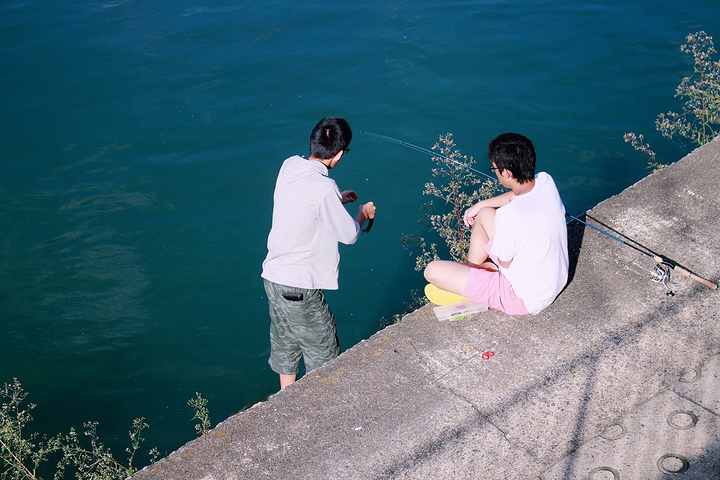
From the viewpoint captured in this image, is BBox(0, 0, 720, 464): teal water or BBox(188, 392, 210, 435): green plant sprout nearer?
BBox(188, 392, 210, 435): green plant sprout

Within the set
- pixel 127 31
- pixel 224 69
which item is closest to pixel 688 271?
pixel 224 69

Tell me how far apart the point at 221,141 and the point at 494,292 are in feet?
18.6

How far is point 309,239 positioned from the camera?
376 cm

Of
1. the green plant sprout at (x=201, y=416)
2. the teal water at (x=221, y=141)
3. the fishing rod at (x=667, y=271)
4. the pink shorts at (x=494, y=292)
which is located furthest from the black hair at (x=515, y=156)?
the teal water at (x=221, y=141)

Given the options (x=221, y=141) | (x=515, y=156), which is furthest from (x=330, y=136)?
(x=221, y=141)

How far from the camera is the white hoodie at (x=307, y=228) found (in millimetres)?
3619

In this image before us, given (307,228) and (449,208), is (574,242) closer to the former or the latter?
(307,228)

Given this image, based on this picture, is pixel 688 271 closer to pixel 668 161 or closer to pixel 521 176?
pixel 521 176

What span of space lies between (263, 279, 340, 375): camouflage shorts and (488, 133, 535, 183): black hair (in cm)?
131

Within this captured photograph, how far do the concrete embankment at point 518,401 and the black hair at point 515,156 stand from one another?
864mm

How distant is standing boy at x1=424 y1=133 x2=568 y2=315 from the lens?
11.8 ft

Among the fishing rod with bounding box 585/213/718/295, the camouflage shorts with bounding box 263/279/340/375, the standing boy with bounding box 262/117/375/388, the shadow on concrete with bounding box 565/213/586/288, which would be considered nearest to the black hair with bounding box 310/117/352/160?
the standing boy with bounding box 262/117/375/388

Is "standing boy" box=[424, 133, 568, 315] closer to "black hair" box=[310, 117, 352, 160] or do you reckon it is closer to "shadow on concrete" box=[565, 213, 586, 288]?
"shadow on concrete" box=[565, 213, 586, 288]

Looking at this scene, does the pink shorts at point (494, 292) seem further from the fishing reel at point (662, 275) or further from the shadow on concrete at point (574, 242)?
the fishing reel at point (662, 275)
